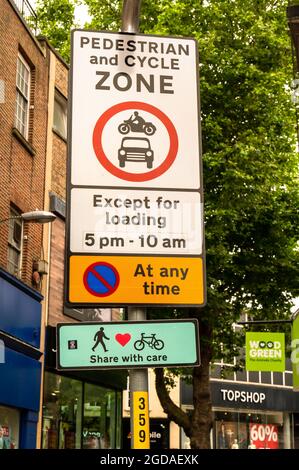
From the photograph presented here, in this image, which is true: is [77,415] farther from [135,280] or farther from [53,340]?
[135,280]

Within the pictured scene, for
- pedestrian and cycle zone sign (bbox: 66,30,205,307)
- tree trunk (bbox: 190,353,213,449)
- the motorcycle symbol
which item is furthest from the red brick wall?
the motorcycle symbol

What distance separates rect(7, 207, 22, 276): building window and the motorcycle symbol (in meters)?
13.1

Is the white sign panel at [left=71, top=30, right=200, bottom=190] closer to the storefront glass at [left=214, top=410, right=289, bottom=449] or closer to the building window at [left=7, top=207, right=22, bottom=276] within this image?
the building window at [left=7, top=207, right=22, bottom=276]

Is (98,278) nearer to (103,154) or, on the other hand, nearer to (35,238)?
(103,154)

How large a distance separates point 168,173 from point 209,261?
18252 mm

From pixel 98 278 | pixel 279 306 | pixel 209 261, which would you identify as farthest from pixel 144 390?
pixel 279 306

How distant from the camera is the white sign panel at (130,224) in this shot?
4035 millimetres

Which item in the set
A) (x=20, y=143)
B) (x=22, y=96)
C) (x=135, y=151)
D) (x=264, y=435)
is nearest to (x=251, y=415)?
(x=264, y=435)

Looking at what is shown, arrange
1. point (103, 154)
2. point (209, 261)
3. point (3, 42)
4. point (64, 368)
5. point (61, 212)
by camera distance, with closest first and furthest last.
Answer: point (64, 368), point (103, 154), point (3, 42), point (61, 212), point (209, 261)

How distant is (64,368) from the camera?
3.84m

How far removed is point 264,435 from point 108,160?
40.0 m

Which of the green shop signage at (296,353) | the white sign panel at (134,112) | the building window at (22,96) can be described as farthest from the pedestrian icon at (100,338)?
the building window at (22,96)

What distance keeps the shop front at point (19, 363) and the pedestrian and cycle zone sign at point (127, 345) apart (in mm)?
11627

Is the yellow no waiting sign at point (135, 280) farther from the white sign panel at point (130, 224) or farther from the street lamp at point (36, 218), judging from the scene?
the street lamp at point (36, 218)
